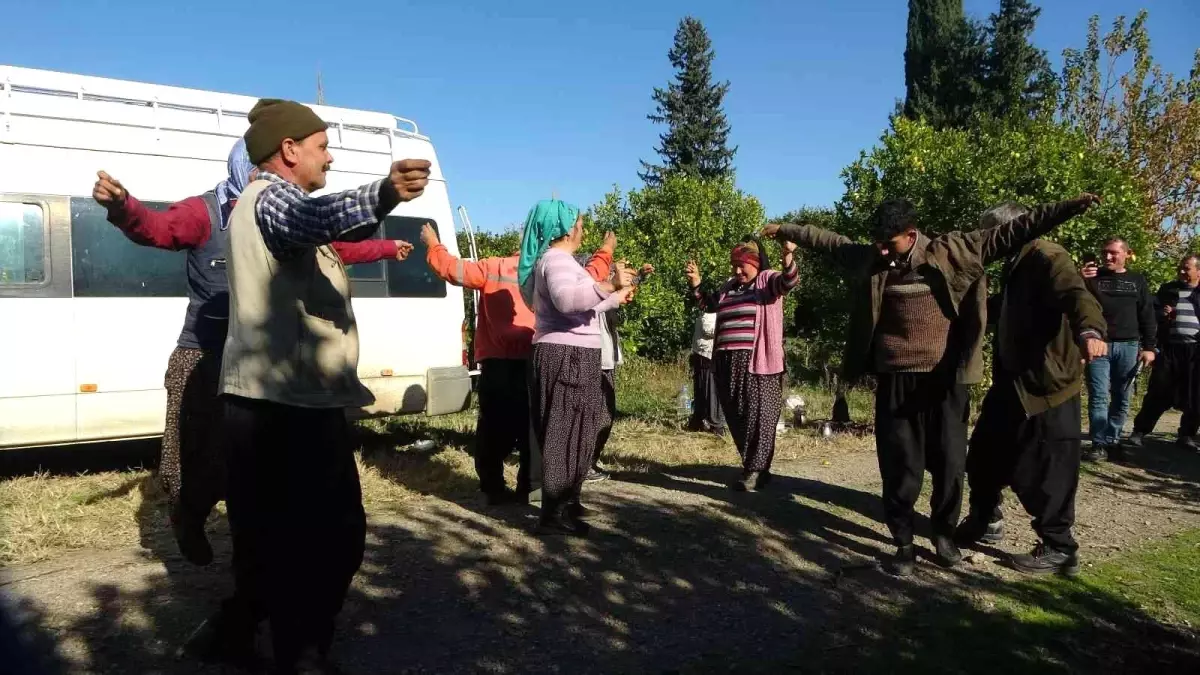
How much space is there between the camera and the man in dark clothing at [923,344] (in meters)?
4.17

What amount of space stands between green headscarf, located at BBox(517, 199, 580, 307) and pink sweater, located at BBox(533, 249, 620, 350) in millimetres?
121

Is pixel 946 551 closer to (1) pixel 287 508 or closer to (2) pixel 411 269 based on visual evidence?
(1) pixel 287 508

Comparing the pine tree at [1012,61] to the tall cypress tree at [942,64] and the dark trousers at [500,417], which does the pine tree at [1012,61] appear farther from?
the dark trousers at [500,417]

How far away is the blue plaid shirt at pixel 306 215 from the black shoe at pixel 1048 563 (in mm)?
3693

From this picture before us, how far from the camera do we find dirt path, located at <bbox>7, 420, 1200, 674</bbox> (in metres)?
3.22

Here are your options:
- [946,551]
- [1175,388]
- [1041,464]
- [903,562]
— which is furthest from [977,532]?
[1175,388]

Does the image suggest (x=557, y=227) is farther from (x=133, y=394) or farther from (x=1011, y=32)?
(x=1011, y=32)

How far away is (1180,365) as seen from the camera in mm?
8055

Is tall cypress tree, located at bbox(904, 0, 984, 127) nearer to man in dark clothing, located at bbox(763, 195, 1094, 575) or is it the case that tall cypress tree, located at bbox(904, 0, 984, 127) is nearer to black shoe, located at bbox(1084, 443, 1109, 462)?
black shoe, located at bbox(1084, 443, 1109, 462)

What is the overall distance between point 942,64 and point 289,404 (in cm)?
3494

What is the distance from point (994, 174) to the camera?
35.3ft

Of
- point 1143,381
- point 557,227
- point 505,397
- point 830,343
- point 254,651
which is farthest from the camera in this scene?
point 830,343

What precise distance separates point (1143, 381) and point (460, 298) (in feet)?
35.2

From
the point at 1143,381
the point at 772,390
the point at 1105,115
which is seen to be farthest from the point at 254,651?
the point at 1105,115
